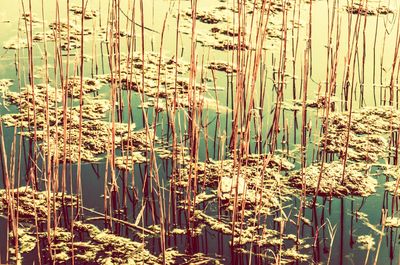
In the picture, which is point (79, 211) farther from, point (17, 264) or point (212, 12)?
point (212, 12)

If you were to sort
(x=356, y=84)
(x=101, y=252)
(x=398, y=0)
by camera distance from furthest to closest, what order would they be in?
(x=398, y=0) < (x=356, y=84) < (x=101, y=252)

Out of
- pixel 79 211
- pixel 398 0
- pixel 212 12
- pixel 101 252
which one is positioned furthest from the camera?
pixel 398 0

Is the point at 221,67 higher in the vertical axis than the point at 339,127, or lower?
higher

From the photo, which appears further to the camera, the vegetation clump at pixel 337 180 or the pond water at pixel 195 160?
the vegetation clump at pixel 337 180

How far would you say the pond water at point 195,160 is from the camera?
175 cm

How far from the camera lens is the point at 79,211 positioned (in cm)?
189

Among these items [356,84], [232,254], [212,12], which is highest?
[212,12]

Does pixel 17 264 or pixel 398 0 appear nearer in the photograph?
pixel 17 264

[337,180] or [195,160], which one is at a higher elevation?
[195,160]

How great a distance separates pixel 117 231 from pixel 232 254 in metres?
0.34

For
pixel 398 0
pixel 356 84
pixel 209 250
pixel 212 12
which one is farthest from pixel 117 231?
pixel 398 0

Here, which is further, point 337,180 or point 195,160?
point 337,180

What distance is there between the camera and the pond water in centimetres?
175

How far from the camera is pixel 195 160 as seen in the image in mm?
1807
